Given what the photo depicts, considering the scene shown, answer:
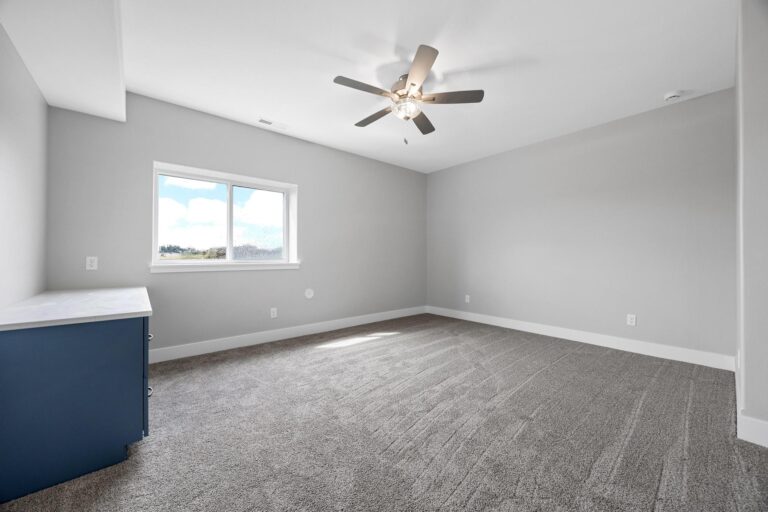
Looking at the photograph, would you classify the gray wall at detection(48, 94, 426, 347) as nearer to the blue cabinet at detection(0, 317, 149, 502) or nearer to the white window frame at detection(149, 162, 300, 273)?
the white window frame at detection(149, 162, 300, 273)

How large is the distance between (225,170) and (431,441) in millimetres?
3336

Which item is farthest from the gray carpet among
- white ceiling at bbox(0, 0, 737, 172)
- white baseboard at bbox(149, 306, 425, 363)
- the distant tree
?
white ceiling at bbox(0, 0, 737, 172)

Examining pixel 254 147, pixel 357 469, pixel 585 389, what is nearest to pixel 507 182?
pixel 585 389

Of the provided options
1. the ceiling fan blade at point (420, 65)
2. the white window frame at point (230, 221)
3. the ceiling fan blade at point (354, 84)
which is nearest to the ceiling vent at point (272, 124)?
the white window frame at point (230, 221)

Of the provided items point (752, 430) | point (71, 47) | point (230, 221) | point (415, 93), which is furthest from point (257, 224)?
point (752, 430)

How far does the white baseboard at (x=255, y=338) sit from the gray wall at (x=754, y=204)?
149 inches

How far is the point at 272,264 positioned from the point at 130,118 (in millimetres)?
1952

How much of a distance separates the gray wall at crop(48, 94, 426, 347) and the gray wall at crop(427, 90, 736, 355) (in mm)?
1510

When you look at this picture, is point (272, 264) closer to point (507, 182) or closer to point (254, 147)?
point (254, 147)

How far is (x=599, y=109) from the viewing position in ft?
10.7

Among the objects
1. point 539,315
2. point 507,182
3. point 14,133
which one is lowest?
point 539,315

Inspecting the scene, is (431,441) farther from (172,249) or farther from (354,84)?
(172,249)

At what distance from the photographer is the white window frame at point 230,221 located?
3.11 m

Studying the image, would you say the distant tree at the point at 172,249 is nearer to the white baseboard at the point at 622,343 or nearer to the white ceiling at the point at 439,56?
the white ceiling at the point at 439,56
